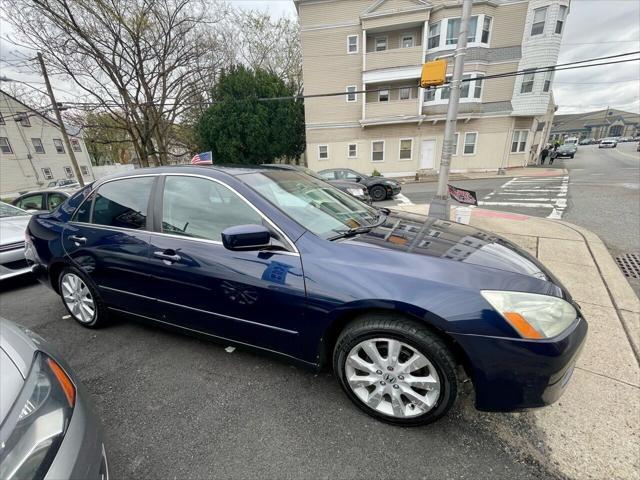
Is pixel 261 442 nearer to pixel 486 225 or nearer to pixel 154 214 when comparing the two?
pixel 154 214

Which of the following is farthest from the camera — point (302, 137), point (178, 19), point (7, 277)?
point (302, 137)

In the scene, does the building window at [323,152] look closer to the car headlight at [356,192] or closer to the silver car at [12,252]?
the car headlight at [356,192]

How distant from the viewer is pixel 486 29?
16.9 metres

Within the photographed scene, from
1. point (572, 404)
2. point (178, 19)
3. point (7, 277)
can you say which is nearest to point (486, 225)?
point (572, 404)

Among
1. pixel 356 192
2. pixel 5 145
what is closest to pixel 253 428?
pixel 356 192

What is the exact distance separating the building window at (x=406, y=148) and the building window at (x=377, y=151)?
49.9 inches

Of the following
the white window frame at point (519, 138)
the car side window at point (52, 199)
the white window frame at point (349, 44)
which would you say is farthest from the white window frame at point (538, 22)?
the car side window at point (52, 199)

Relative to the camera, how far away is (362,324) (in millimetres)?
1732

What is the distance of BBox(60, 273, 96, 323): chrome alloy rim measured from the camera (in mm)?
2896

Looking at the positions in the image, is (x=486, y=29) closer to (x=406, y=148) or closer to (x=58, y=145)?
(x=406, y=148)

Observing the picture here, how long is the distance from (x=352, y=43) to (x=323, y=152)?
6706mm

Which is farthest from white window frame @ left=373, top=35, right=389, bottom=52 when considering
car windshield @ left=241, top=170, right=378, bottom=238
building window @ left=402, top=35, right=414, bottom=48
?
car windshield @ left=241, top=170, right=378, bottom=238

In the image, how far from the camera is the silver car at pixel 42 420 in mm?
1002

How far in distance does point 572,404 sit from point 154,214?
3317mm
